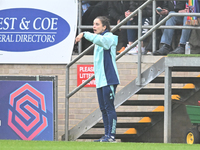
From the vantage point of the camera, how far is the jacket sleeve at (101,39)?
18.5ft

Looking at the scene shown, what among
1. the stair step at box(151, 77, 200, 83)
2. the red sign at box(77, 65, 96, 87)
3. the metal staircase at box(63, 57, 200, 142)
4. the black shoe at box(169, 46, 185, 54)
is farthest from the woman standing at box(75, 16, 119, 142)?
the red sign at box(77, 65, 96, 87)

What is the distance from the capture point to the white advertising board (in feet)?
27.0

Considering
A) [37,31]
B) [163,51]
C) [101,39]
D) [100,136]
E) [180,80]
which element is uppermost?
[37,31]

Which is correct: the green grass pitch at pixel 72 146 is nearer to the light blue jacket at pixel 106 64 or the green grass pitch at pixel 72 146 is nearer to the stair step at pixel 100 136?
the light blue jacket at pixel 106 64

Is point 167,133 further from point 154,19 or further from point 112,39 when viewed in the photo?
point 154,19

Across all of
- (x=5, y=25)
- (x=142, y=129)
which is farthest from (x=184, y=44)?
(x=5, y=25)

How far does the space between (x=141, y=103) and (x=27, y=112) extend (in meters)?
1.71

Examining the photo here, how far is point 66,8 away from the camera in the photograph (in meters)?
8.26

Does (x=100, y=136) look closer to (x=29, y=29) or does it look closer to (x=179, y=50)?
(x=179, y=50)

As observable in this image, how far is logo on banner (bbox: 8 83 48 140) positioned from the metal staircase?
0.67 meters

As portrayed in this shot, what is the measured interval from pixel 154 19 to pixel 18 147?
11.7 feet

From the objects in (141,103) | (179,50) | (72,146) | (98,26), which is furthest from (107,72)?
(179,50)

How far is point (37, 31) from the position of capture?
833 cm

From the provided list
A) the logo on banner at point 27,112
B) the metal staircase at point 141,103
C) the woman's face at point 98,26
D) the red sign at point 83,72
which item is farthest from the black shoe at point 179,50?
the logo on banner at point 27,112
